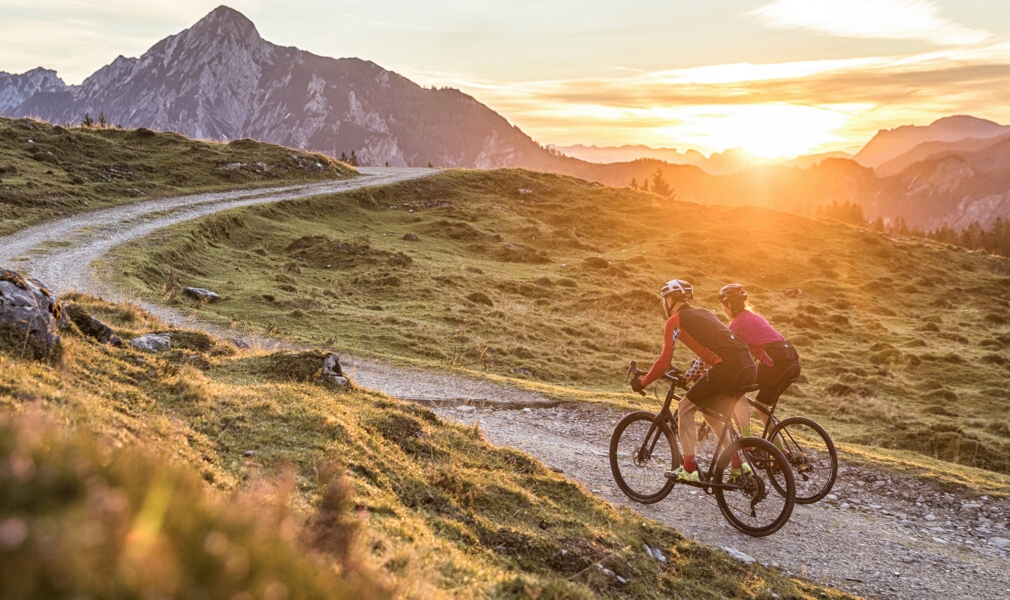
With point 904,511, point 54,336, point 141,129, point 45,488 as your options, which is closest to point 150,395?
point 54,336

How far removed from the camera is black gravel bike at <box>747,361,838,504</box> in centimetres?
1088

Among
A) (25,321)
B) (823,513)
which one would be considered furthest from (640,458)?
(25,321)

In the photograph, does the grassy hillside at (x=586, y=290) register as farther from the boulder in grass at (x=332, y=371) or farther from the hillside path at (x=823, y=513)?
the boulder in grass at (x=332, y=371)

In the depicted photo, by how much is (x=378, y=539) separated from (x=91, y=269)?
23655 millimetres

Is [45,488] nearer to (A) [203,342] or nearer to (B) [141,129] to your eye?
(A) [203,342]

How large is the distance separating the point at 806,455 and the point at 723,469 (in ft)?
11.2

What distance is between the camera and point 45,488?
1.93 meters

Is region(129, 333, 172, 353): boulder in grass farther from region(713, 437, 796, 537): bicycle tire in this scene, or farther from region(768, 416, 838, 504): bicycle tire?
region(768, 416, 838, 504): bicycle tire

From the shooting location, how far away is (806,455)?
11781 millimetres

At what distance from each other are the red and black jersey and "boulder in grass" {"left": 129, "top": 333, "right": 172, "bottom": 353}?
8.68 metres

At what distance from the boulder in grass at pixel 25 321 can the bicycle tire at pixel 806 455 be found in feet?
36.1

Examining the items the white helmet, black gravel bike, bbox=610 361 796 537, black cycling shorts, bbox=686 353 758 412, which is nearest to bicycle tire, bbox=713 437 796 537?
black gravel bike, bbox=610 361 796 537

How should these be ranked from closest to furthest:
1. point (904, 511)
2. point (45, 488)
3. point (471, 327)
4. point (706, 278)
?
1. point (45, 488)
2. point (904, 511)
3. point (471, 327)
4. point (706, 278)

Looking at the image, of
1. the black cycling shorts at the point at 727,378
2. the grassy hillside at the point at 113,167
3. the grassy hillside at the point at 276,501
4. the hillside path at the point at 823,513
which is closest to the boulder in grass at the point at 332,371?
the grassy hillside at the point at 276,501
